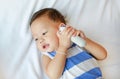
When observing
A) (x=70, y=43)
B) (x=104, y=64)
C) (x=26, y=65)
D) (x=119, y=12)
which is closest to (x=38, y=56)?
→ (x=26, y=65)

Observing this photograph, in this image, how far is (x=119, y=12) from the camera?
4.68 ft

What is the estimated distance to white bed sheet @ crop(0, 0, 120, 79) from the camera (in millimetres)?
1158

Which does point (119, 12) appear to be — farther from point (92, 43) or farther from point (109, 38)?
point (92, 43)

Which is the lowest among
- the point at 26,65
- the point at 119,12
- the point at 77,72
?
the point at 26,65

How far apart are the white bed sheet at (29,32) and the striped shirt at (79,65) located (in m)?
0.11

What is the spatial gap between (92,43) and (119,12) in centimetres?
34

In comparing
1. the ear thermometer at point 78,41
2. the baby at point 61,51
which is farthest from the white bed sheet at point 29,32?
the ear thermometer at point 78,41

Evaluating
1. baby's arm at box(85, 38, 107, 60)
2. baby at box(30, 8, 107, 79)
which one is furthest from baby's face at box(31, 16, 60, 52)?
baby's arm at box(85, 38, 107, 60)

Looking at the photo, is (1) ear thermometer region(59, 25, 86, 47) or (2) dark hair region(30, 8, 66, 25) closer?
(1) ear thermometer region(59, 25, 86, 47)

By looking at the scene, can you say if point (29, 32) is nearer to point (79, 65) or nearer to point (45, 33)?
point (45, 33)

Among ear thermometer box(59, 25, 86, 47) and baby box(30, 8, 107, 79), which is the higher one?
ear thermometer box(59, 25, 86, 47)

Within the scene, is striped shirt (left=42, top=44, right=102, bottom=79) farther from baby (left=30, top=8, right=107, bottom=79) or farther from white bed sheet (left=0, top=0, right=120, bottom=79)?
white bed sheet (left=0, top=0, right=120, bottom=79)

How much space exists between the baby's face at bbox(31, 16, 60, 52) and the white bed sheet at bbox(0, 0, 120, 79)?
8cm

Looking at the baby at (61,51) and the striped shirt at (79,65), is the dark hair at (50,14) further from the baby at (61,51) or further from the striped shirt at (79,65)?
the striped shirt at (79,65)
